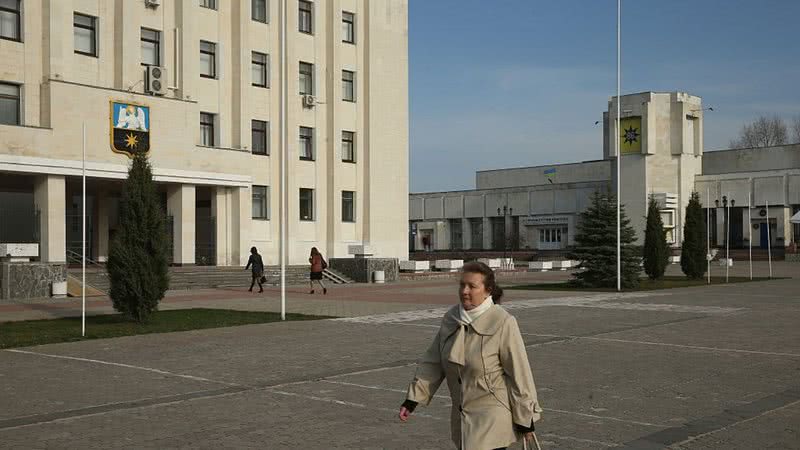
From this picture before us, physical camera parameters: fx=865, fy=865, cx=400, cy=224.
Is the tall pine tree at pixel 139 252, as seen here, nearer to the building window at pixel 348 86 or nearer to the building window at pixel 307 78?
the building window at pixel 307 78

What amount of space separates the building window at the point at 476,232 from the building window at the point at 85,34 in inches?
2634

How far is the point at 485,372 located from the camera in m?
4.97

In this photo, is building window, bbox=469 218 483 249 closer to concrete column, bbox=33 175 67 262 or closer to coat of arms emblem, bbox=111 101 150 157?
coat of arms emblem, bbox=111 101 150 157

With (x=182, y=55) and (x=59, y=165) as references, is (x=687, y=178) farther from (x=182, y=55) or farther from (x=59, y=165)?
(x=59, y=165)

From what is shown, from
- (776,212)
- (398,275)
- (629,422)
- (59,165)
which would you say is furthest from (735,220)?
(629,422)

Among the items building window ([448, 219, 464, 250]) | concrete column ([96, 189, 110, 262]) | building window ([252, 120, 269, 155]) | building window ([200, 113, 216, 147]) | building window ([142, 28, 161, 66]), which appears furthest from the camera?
building window ([448, 219, 464, 250])

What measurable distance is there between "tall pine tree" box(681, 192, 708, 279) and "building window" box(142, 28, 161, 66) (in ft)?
81.3

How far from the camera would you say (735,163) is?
85.2m

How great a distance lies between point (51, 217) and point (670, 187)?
2441 inches

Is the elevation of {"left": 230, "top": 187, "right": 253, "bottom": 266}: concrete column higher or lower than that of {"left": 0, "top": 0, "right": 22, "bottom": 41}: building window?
lower

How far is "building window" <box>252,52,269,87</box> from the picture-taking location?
43.0 m

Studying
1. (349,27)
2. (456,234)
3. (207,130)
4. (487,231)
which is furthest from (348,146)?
(456,234)

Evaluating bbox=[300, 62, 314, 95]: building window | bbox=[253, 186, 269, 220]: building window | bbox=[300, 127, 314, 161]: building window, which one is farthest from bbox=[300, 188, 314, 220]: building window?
bbox=[300, 62, 314, 95]: building window

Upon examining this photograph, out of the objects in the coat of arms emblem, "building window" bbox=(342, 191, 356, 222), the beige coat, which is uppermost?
the coat of arms emblem
